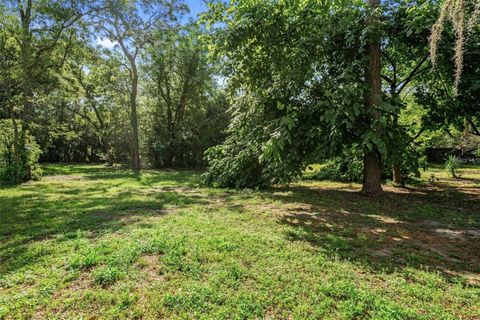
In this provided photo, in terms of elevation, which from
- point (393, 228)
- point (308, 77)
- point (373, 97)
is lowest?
point (393, 228)

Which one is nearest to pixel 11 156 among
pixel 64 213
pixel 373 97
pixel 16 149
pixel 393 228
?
pixel 16 149

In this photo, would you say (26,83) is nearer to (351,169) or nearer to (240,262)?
(240,262)

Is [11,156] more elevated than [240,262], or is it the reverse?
[11,156]

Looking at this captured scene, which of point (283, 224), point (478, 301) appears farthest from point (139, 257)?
point (478, 301)

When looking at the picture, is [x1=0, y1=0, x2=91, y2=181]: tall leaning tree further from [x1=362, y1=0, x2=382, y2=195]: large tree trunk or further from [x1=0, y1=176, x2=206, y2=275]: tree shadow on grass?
[x1=362, y1=0, x2=382, y2=195]: large tree trunk

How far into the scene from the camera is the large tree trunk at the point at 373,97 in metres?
5.60

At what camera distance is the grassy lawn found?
2.29 meters

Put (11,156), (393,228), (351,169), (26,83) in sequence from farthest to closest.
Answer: (11,156), (26,83), (351,169), (393,228)

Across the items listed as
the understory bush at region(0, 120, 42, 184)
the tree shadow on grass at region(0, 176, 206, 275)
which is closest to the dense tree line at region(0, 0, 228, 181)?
the understory bush at region(0, 120, 42, 184)

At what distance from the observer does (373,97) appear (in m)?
5.50

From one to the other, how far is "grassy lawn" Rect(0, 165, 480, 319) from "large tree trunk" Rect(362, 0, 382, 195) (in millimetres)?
948

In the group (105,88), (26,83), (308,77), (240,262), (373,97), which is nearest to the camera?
(240,262)

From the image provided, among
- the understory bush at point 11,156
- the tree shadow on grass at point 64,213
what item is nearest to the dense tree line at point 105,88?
the understory bush at point 11,156

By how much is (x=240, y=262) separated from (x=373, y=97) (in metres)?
4.31
